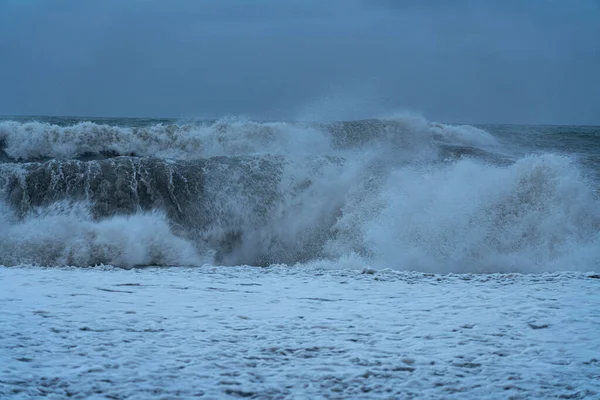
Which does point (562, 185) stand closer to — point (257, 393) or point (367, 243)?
point (367, 243)

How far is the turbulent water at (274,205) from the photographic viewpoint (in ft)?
25.3

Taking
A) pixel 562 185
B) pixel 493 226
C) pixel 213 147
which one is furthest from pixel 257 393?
pixel 213 147

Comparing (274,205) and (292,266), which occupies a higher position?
(274,205)

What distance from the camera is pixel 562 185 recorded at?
903 cm

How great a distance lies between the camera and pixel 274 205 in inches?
411

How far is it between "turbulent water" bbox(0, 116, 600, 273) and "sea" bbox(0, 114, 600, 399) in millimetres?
38

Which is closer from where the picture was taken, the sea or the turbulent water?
the sea

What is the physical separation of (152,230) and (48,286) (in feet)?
10.5

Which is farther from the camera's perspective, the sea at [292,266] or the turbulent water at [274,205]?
the turbulent water at [274,205]

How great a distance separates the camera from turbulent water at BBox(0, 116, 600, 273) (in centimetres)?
772

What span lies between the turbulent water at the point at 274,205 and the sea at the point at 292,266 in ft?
0.12

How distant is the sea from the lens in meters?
3.09

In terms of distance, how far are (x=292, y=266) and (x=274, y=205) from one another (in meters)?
4.09

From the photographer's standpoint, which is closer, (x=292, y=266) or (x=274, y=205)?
(x=292, y=266)
